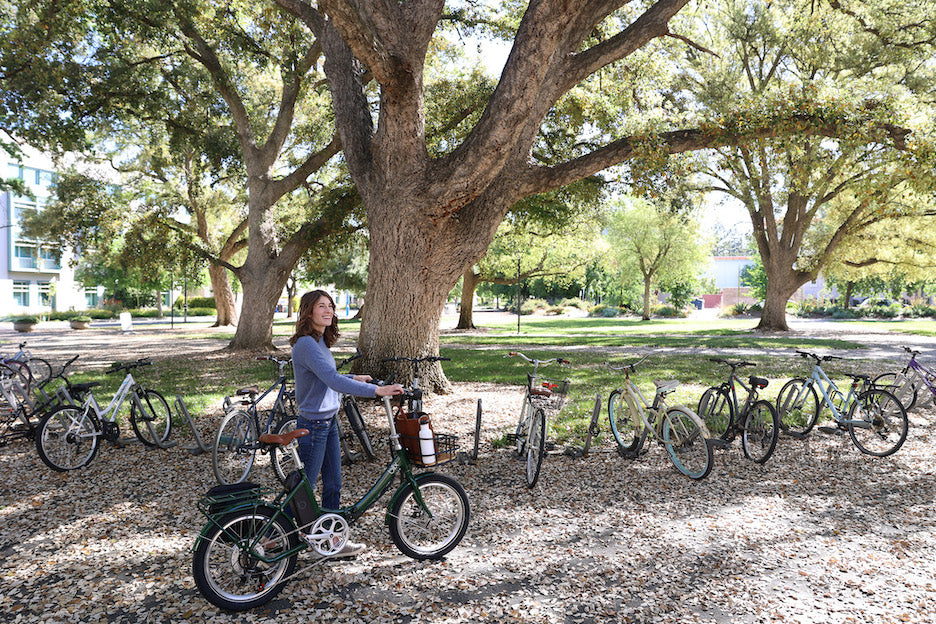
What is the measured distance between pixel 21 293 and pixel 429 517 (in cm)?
5871

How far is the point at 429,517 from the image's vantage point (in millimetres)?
3719

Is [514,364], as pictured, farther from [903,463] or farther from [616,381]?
[903,463]

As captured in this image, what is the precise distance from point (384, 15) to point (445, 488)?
6.48m

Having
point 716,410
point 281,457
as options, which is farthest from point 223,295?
point 716,410

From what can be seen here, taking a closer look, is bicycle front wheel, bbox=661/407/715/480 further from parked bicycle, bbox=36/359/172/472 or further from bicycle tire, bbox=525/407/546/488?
parked bicycle, bbox=36/359/172/472

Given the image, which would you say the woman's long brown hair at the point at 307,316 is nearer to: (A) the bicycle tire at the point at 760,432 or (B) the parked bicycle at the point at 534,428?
(B) the parked bicycle at the point at 534,428

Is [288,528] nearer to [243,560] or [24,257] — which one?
[243,560]


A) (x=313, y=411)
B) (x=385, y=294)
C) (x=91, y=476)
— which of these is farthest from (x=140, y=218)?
(x=313, y=411)

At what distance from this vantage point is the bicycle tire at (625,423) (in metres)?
6.01

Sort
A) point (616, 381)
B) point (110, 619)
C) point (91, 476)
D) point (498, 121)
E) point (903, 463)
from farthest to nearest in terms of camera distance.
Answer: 1. point (616, 381)
2. point (498, 121)
3. point (903, 463)
4. point (91, 476)
5. point (110, 619)

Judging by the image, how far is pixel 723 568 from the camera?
365cm

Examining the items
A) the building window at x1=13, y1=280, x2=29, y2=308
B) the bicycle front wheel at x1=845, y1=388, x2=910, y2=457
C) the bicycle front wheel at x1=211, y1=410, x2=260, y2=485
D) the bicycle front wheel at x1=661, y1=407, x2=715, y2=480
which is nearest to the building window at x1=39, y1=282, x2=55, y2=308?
the building window at x1=13, y1=280, x2=29, y2=308

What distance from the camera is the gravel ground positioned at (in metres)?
3.18

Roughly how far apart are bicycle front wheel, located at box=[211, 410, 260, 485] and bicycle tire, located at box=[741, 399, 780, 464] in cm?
523
